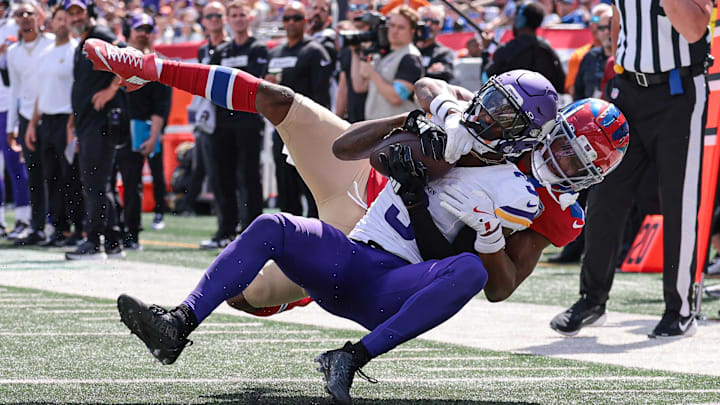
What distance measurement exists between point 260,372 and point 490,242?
3.50 feet

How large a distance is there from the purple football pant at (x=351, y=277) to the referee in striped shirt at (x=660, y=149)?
6.09 ft


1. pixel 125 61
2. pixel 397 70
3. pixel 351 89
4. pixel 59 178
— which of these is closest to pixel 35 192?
pixel 59 178

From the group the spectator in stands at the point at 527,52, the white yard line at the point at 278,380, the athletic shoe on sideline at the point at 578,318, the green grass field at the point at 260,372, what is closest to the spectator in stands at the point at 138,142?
the spectator in stands at the point at 527,52

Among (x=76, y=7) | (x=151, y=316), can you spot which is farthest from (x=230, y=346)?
(x=76, y=7)

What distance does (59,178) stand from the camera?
9.62 m

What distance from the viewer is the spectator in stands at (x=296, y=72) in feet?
29.9

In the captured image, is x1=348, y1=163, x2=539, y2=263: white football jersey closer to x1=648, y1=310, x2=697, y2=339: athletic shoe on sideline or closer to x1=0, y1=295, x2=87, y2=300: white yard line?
x1=648, y1=310, x2=697, y2=339: athletic shoe on sideline

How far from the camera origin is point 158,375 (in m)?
3.98

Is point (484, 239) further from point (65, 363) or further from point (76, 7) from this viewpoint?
point (76, 7)

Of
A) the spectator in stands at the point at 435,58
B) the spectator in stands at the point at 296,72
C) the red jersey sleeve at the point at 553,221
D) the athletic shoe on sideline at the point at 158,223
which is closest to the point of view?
the red jersey sleeve at the point at 553,221

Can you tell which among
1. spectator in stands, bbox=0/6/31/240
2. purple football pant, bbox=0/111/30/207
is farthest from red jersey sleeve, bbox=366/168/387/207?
purple football pant, bbox=0/111/30/207

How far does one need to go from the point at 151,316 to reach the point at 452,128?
1.05m

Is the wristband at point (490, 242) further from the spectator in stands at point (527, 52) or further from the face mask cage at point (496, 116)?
the spectator in stands at point (527, 52)

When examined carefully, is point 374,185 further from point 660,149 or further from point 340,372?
point 660,149
